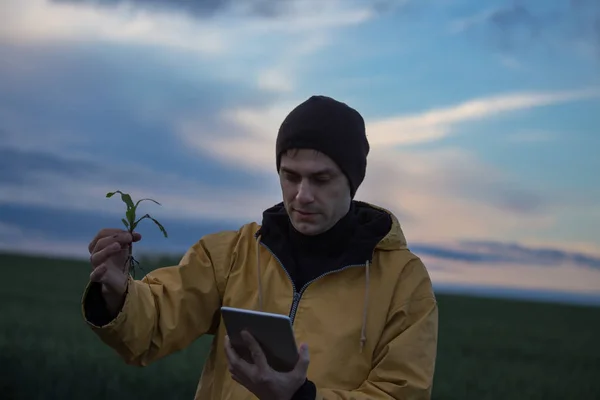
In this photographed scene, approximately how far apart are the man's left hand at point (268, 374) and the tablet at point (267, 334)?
0.03 metres

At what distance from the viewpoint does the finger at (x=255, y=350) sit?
271 cm

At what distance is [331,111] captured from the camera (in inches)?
128

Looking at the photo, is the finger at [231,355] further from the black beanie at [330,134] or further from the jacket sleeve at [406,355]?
the black beanie at [330,134]

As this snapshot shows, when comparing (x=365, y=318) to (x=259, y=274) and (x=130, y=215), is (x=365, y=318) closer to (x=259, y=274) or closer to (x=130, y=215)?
(x=259, y=274)

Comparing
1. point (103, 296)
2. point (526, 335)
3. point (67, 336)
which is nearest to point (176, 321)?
point (103, 296)

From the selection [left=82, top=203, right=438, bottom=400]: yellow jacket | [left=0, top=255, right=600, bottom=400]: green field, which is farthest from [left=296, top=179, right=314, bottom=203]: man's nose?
[left=0, top=255, right=600, bottom=400]: green field

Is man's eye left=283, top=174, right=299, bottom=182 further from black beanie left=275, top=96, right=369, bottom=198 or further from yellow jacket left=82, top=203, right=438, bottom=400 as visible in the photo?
yellow jacket left=82, top=203, right=438, bottom=400

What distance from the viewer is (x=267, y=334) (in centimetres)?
268

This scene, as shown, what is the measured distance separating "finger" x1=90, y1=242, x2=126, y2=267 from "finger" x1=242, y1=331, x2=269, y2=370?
530mm

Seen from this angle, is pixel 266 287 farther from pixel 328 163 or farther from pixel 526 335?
pixel 526 335

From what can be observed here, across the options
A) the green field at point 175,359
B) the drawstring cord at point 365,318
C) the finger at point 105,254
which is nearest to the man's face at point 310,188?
the drawstring cord at point 365,318

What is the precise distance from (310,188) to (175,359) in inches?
166

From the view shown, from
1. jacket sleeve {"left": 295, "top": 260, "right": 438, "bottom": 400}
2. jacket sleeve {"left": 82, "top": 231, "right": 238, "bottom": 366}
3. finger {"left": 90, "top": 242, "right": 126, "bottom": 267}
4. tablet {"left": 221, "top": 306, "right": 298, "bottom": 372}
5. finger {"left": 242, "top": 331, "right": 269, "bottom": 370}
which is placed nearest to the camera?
tablet {"left": 221, "top": 306, "right": 298, "bottom": 372}

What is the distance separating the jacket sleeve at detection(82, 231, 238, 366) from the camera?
2.98m
